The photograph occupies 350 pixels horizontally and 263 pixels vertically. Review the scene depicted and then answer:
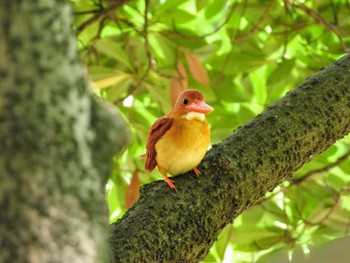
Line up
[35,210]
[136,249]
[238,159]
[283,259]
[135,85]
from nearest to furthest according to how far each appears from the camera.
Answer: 1. [35,210]
2. [136,249]
3. [238,159]
4. [283,259]
5. [135,85]

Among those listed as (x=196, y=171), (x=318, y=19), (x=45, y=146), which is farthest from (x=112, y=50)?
(x=45, y=146)

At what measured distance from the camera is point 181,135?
71 cm

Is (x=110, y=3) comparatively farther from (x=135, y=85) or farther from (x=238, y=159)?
(x=238, y=159)

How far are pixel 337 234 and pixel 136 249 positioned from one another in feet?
2.36

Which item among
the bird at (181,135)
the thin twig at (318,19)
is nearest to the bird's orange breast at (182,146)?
the bird at (181,135)

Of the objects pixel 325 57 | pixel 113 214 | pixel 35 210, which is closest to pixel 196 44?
pixel 325 57

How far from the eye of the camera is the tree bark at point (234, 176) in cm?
56

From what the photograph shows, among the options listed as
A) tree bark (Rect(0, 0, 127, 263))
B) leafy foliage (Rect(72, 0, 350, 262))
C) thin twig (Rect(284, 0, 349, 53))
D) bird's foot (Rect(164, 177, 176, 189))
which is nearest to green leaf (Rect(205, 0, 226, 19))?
leafy foliage (Rect(72, 0, 350, 262))

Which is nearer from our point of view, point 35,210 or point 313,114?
point 35,210

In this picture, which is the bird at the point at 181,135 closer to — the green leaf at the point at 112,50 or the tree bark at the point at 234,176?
the tree bark at the point at 234,176

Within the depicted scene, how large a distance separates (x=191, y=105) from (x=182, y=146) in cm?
5

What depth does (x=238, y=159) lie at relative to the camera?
0.65 meters

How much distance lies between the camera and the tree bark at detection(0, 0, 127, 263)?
0.51 feet

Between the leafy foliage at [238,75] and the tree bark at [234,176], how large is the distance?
14.9 inches
